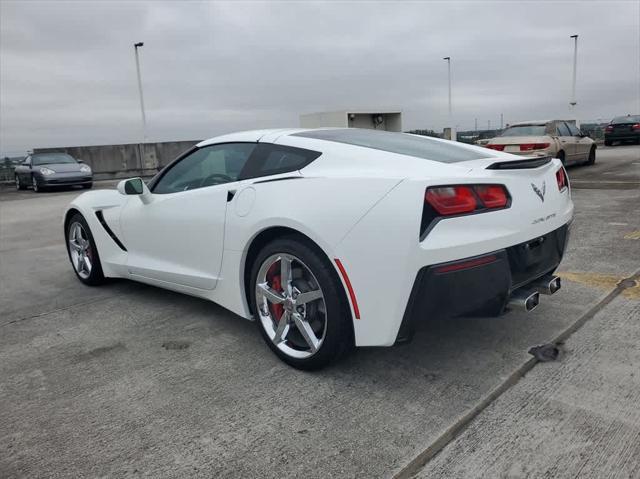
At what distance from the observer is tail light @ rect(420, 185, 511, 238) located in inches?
94.8

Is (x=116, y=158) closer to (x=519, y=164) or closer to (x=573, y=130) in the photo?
(x=573, y=130)

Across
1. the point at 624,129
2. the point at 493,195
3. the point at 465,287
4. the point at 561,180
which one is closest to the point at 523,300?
the point at 465,287

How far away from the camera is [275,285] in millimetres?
3043

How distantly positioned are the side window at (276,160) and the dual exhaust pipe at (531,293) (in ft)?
4.24

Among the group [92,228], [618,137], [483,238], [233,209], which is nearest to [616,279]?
[483,238]

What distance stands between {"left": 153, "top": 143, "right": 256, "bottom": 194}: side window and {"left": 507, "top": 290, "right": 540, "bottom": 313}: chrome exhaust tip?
1.74 m

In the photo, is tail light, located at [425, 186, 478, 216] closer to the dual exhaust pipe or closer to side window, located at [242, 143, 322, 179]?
the dual exhaust pipe

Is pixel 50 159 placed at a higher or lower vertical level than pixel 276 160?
lower

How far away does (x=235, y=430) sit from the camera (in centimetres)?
239

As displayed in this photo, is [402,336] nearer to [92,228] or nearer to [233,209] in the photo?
[233,209]

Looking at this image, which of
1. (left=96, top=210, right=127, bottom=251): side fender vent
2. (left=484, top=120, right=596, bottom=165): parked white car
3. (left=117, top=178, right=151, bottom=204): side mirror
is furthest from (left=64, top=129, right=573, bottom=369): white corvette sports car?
(left=484, top=120, right=596, bottom=165): parked white car

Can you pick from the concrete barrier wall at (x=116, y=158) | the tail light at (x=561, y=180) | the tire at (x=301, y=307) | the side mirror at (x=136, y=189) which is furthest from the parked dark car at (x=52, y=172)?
the tail light at (x=561, y=180)

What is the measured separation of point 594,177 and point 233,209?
A: 11123 millimetres

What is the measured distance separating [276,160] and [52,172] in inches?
587
